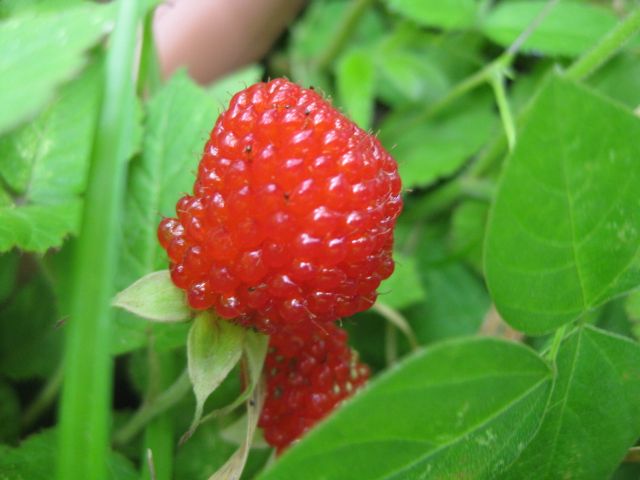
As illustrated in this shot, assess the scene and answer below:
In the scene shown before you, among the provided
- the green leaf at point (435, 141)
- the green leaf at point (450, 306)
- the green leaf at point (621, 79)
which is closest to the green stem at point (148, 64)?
the green leaf at point (435, 141)

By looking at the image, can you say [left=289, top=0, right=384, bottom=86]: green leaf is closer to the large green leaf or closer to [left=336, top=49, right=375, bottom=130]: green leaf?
[left=336, top=49, right=375, bottom=130]: green leaf

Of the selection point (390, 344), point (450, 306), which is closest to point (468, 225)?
point (450, 306)

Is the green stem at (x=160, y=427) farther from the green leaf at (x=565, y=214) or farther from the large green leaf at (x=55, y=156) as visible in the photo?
the green leaf at (x=565, y=214)

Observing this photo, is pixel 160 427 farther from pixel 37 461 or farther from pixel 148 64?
pixel 148 64

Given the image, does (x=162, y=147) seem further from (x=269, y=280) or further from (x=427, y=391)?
(x=427, y=391)

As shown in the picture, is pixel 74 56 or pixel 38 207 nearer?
pixel 74 56

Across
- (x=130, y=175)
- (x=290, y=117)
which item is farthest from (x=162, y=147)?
(x=290, y=117)
